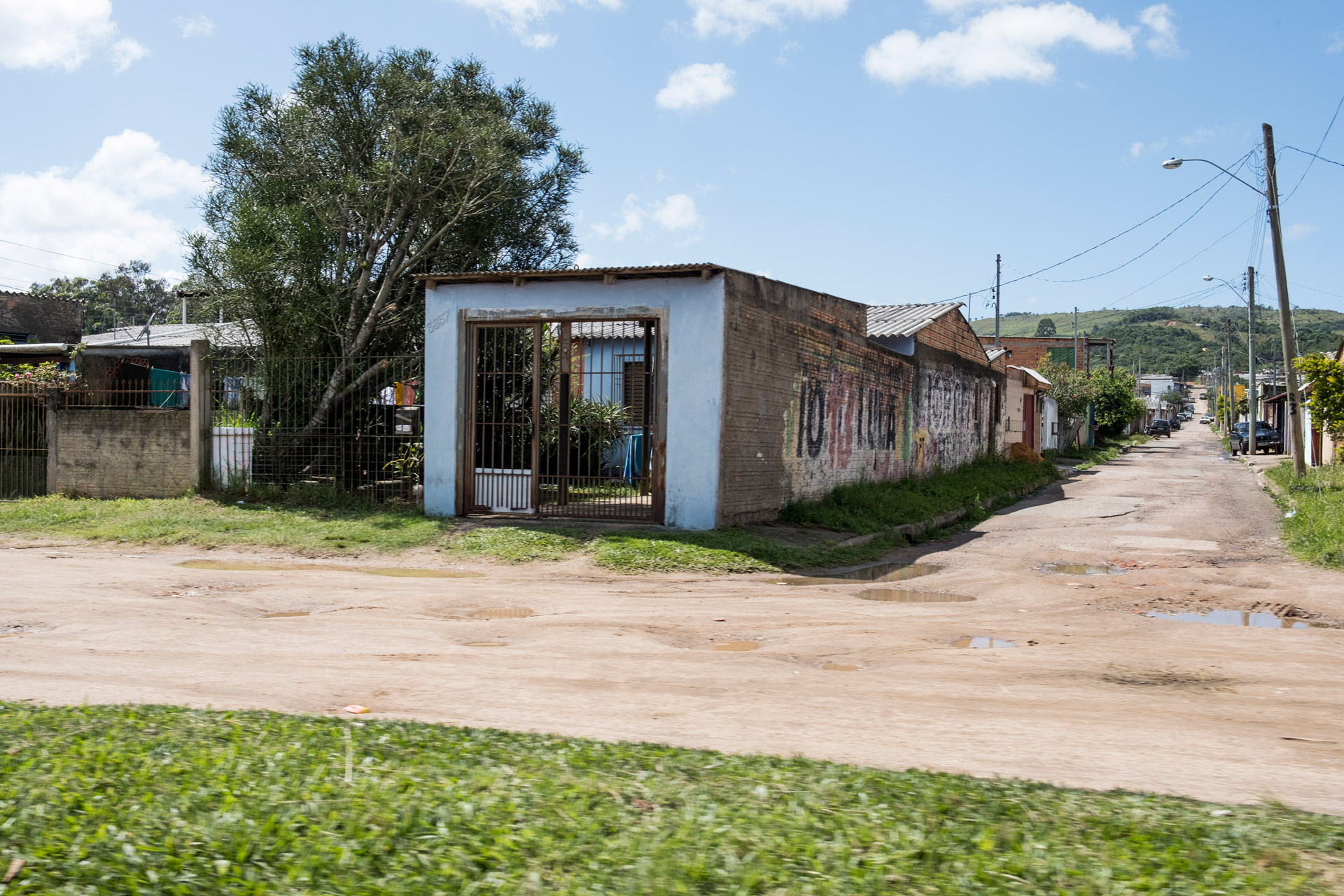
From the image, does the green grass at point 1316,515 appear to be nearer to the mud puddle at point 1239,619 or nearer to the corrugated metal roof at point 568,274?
the mud puddle at point 1239,619

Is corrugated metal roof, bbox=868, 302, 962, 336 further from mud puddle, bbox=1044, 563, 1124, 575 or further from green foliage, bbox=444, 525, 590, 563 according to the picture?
green foliage, bbox=444, 525, 590, 563

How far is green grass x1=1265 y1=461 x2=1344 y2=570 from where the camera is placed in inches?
466

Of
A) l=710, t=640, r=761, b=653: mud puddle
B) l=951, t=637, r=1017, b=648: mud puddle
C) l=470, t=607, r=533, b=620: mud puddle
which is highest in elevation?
l=470, t=607, r=533, b=620: mud puddle

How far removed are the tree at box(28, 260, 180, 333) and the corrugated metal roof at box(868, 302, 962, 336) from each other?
4700cm

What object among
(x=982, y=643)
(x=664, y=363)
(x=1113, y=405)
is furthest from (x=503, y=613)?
(x=1113, y=405)

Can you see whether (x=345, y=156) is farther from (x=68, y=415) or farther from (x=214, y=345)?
(x=68, y=415)

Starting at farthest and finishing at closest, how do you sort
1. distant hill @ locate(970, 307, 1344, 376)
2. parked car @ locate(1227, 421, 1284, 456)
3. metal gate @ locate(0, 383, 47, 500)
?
distant hill @ locate(970, 307, 1344, 376) < parked car @ locate(1227, 421, 1284, 456) < metal gate @ locate(0, 383, 47, 500)

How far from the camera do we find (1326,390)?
19.6 metres

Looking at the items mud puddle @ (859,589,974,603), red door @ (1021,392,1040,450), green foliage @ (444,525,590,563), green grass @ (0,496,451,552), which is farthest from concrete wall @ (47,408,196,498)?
red door @ (1021,392,1040,450)

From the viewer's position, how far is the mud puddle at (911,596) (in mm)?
9547

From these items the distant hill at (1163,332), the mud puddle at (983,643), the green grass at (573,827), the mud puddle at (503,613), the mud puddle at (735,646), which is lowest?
the mud puddle at (983,643)

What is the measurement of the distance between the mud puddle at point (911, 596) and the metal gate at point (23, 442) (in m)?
13.9

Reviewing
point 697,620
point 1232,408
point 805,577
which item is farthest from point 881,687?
point 1232,408

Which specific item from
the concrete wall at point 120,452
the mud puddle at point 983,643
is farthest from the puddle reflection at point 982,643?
the concrete wall at point 120,452
